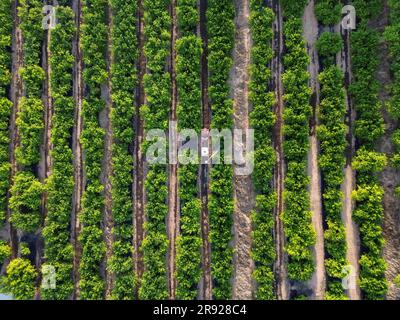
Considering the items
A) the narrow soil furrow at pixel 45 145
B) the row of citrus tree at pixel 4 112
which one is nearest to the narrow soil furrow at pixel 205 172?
the narrow soil furrow at pixel 45 145

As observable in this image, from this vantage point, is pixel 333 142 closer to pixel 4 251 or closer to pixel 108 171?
pixel 108 171

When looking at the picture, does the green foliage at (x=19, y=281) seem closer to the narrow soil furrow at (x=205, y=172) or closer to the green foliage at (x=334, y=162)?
the narrow soil furrow at (x=205, y=172)

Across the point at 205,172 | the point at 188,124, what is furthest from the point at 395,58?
the point at 205,172

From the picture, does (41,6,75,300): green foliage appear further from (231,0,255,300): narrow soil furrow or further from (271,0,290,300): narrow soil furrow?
(271,0,290,300): narrow soil furrow

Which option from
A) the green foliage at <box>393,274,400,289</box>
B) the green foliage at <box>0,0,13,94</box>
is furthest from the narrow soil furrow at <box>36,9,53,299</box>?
the green foliage at <box>393,274,400,289</box>

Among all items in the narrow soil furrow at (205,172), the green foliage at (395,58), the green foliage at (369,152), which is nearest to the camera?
the green foliage at (395,58)
